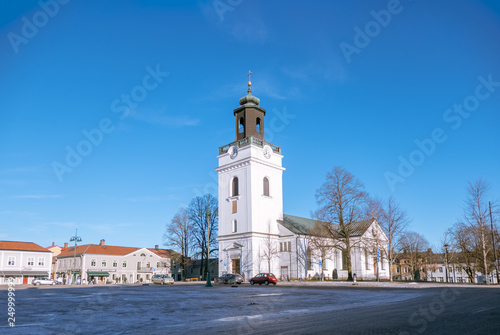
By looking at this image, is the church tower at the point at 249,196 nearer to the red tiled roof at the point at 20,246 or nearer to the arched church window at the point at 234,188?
the arched church window at the point at 234,188

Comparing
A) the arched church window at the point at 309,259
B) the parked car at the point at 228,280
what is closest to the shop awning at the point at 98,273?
the parked car at the point at 228,280

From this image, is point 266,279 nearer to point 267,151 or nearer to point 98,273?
point 267,151

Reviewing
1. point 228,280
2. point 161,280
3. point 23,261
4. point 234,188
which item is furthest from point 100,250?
point 228,280

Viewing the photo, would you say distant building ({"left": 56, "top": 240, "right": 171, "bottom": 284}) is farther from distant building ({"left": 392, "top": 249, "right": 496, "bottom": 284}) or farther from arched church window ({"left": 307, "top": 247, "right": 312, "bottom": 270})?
distant building ({"left": 392, "top": 249, "right": 496, "bottom": 284})

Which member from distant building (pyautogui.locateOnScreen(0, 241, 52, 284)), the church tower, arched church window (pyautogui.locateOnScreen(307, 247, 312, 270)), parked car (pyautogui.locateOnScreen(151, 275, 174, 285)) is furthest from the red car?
distant building (pyautogui.locateOnScreen(0, 241, 52, 284))

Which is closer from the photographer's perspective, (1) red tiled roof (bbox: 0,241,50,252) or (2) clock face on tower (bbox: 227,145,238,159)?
(2) clock face on tower (bbox: 227,145,238,159)

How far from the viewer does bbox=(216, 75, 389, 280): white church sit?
50.7 meters

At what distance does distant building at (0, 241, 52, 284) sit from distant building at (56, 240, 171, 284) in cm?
501

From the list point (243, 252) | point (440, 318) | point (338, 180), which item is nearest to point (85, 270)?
point (243, 252)

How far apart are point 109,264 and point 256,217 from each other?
4192 cm

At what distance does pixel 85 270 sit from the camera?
74500 millimetres

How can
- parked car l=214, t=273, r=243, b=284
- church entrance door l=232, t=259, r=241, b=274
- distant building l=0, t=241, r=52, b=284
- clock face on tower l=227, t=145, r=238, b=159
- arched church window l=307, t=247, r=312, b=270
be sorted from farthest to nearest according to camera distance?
distant building l=0, t=241, r=52, b=284 < clock face on tower l=227, t=145, r=238, b=159 < arched church window l=307, t=247, r=312, b=270 < church entrance door l=232, t=259, r=241, b=274 < parked car l=214, t=273, r=243, b=284

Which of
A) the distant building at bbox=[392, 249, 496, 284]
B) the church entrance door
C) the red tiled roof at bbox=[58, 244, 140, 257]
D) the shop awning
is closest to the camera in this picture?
the church entrance door

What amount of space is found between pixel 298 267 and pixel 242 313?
40.5m
